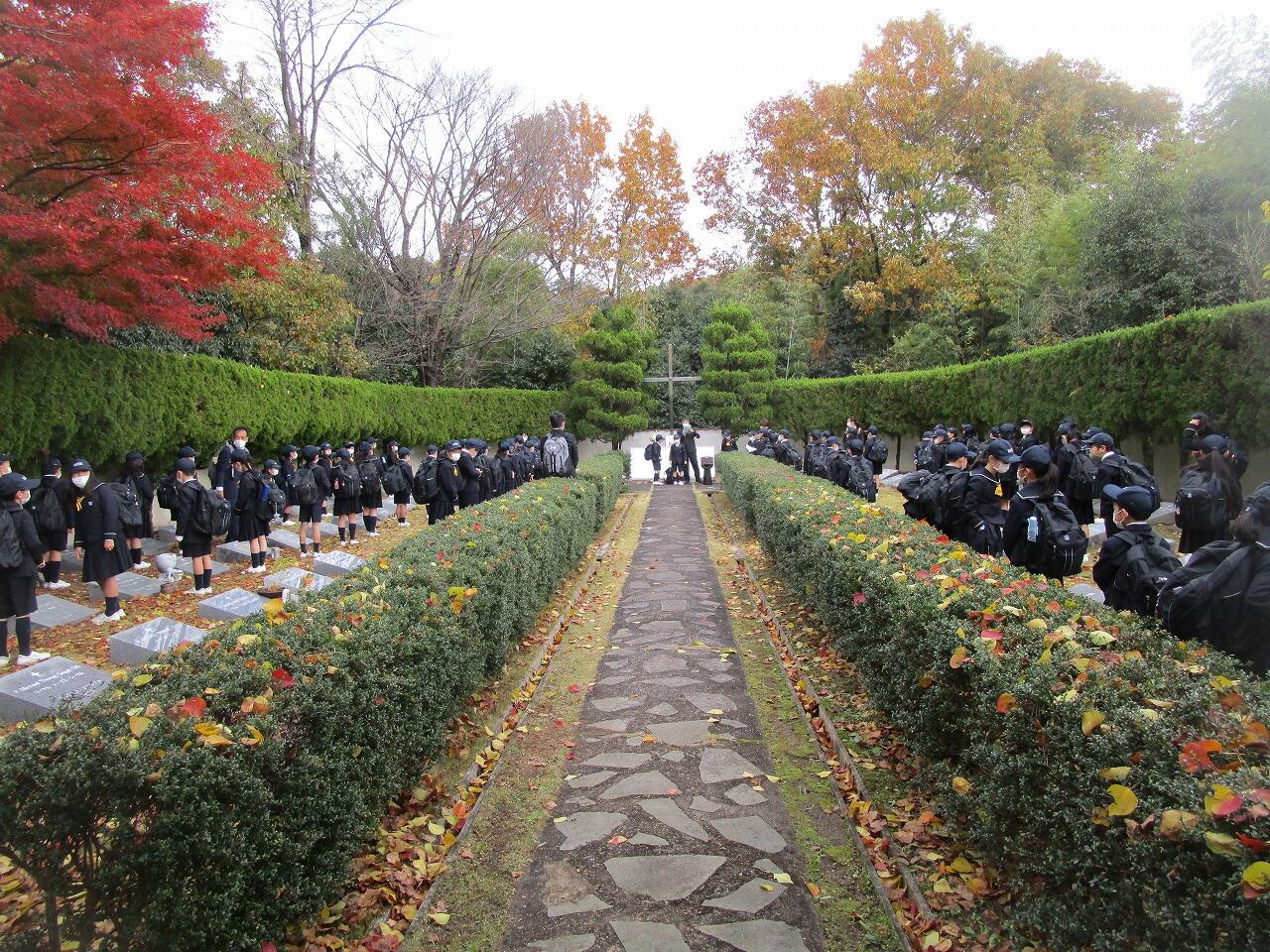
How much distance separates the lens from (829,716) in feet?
18.9

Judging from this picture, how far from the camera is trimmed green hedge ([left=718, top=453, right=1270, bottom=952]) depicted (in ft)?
6.88

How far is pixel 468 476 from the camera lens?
1315cm

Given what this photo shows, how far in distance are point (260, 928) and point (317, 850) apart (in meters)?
0.44

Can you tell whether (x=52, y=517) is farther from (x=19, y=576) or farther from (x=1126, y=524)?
(x=1126, y=524)

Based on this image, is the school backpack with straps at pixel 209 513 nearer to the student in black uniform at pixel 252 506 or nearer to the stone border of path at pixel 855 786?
the student in black uniform at pixel 252 506

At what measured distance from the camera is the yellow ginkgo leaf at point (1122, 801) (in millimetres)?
2320

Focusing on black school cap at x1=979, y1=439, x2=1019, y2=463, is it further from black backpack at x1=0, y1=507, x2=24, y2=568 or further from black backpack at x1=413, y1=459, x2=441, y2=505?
black backpack at x1=413, y1=459, x2=441, y2=505

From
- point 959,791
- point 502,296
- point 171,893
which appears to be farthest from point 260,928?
point 502,296

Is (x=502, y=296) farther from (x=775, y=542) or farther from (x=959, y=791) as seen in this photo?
(x=959, y=791)

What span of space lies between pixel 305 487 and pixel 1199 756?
12227 millimetres

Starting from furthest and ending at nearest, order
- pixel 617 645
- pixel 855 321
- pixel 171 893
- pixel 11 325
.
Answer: pixel 855 321, pixel 11 325, pixel 617 645, pixel 171 893

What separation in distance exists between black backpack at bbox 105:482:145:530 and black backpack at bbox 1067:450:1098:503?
12194 millimetres

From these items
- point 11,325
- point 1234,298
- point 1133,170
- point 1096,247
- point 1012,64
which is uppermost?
point 1012,64

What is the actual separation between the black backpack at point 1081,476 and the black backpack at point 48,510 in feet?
43.5
